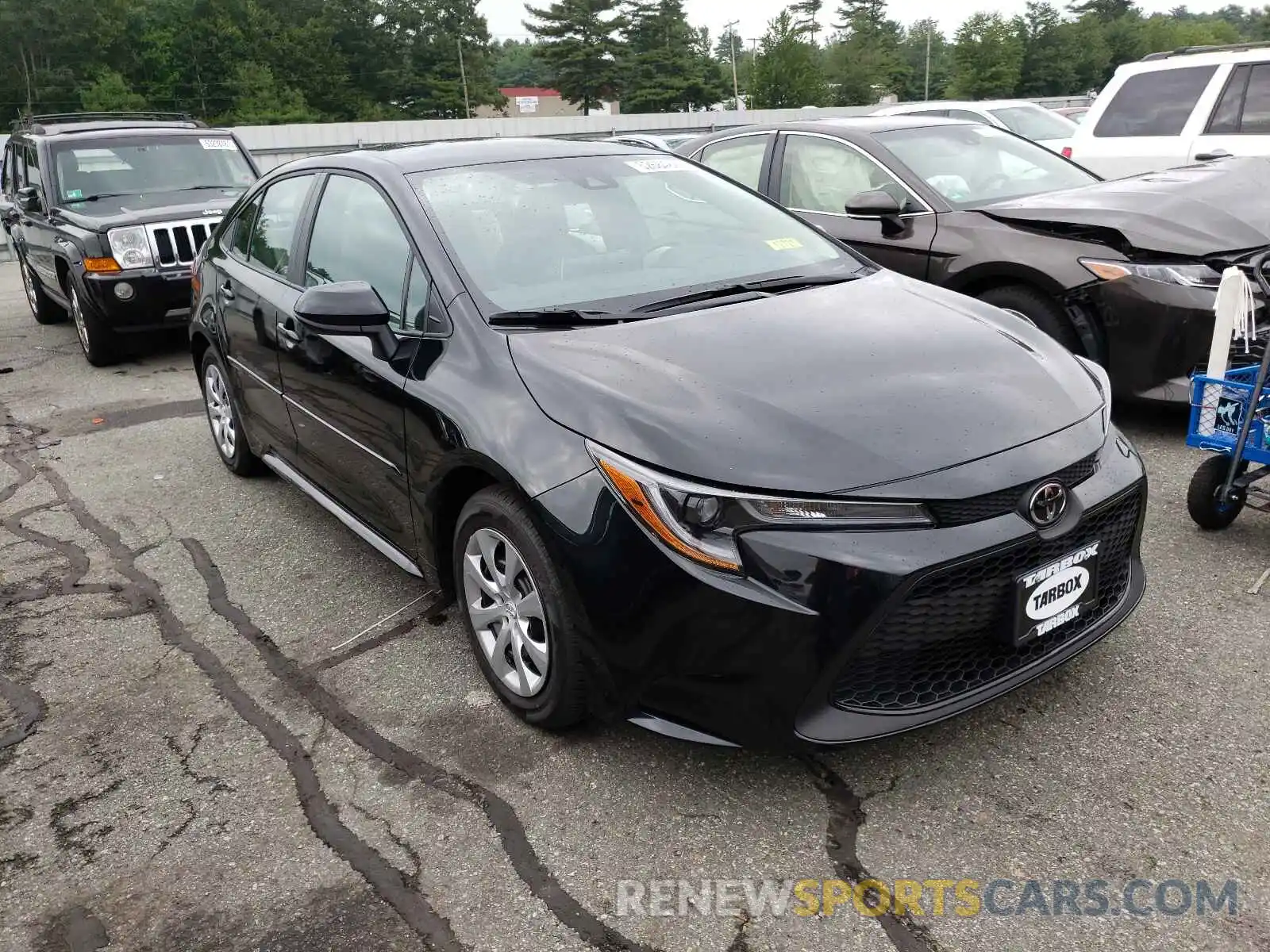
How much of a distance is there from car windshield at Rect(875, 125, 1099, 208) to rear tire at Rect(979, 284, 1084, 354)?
63cm

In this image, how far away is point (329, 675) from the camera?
351 centimetres

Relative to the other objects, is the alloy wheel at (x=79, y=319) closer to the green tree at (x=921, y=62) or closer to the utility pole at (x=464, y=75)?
the utility pole at (x=464, y=75)

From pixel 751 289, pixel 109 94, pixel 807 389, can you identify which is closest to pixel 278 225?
pixel 751 289

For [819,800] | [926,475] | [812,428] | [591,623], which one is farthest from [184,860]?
[926,475]

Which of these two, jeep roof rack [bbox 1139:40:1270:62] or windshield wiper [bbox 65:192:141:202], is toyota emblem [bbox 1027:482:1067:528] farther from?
windshield wiper [bbox 65:192:141:202]

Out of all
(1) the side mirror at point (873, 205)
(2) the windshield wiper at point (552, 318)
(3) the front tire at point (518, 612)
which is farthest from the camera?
(1) the side mirror at point (873, 205)

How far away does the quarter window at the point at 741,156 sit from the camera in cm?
667

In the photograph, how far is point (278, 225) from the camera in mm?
4535

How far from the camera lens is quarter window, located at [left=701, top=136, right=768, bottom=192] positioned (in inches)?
263

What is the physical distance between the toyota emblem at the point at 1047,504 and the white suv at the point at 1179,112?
5918mm

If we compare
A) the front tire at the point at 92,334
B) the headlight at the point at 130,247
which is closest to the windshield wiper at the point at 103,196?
the front tire at the point at 92,334

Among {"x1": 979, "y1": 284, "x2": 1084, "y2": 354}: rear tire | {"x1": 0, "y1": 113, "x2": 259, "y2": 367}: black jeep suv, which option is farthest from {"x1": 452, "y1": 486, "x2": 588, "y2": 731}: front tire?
{"x1": 0, "y1": 113, "x2": 259, "y2": 367}: black jeep suv

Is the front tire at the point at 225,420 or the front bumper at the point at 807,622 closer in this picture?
the front bumper at the point at 807,622

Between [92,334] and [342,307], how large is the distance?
18.9 feet
